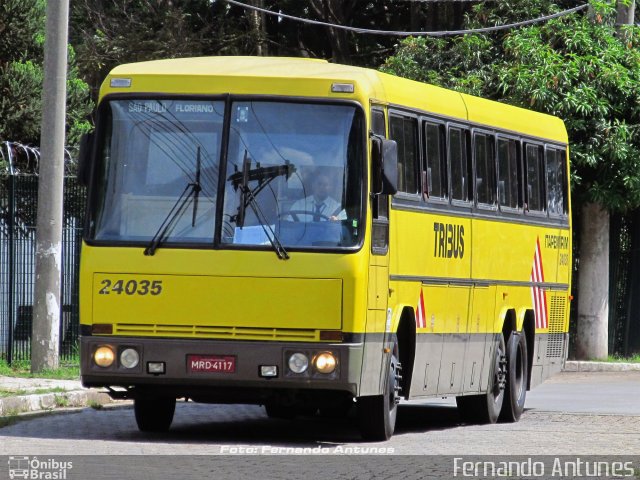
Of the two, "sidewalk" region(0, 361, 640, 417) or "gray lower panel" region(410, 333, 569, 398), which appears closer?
"gray lower panel" region(410, 333, 569, 398)

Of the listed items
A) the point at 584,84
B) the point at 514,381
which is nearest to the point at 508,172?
the point at 514,381

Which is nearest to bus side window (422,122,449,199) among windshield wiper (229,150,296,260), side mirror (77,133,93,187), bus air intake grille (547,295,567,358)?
windshield wiper (229,150,296,260)

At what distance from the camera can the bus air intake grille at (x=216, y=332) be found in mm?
12641

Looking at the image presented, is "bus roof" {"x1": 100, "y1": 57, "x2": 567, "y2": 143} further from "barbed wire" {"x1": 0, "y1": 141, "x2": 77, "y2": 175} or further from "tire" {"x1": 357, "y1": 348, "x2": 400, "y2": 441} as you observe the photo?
"barbed wire" {"x1": 0, "y1": 141, "x2": 77, "y2": 175}

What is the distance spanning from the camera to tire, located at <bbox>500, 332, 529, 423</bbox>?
17.2m

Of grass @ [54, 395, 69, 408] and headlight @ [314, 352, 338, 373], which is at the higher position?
headlight @ [314, 352, 338, 373]

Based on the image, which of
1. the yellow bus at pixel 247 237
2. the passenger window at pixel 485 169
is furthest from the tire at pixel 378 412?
the passenger window at pixel 485 169

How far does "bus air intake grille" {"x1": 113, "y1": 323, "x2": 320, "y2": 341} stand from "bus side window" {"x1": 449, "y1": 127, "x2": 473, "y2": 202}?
324cm

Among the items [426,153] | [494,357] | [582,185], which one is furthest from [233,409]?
[582,185]

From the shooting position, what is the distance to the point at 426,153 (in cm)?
1477

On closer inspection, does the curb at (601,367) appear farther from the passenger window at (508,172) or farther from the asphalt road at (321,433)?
the passenger window at (508,172)

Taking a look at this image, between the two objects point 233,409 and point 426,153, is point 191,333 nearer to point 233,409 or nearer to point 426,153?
point 426,153

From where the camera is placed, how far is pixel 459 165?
51.4 feet

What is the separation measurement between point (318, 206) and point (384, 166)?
61 cm
